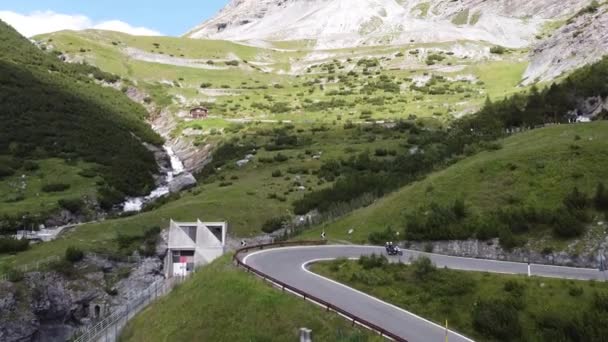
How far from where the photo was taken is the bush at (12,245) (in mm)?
46719

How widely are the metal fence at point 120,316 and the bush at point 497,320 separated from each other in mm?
20743

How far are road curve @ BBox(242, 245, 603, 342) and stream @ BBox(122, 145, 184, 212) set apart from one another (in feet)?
115

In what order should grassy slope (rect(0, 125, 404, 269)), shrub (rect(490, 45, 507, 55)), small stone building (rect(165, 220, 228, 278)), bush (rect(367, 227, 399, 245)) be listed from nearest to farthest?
1. bush (rect(367, 227, 399, 245))
2. small stone building (rect(165, 220, 228, 278))
3. grassy slope (rect(0, 125, 404, 269))
4. shrub (rect(490, 45, 507, 55))

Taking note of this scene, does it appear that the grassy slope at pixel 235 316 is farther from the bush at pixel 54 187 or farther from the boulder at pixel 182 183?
the boulder at pixel 182 183

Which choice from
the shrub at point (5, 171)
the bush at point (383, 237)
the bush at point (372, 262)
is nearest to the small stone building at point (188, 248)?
the bush at point (383, 237)

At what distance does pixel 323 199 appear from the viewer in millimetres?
54656

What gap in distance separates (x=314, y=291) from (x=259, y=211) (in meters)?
30.8

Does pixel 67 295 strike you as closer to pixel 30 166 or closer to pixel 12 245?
pixel 12 245

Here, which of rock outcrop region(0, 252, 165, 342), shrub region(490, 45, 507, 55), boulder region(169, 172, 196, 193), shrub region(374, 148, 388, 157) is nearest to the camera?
rock outcrop region(0, 252, 165, 342)

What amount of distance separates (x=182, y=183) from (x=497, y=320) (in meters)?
59.0

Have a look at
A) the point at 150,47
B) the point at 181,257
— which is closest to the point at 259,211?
the point at 181,257

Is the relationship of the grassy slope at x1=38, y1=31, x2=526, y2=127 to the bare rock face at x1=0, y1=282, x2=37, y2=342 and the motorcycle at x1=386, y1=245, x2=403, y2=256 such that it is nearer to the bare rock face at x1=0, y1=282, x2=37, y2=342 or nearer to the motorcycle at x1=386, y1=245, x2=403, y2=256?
the motorcycle at x1=386, y1=245, x2=403, y2=256

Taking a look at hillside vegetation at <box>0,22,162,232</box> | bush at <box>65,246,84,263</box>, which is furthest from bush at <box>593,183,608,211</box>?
hillside vegetation at <box>0,22,162,232</box>

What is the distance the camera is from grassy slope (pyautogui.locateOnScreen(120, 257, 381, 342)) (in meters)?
21.8
